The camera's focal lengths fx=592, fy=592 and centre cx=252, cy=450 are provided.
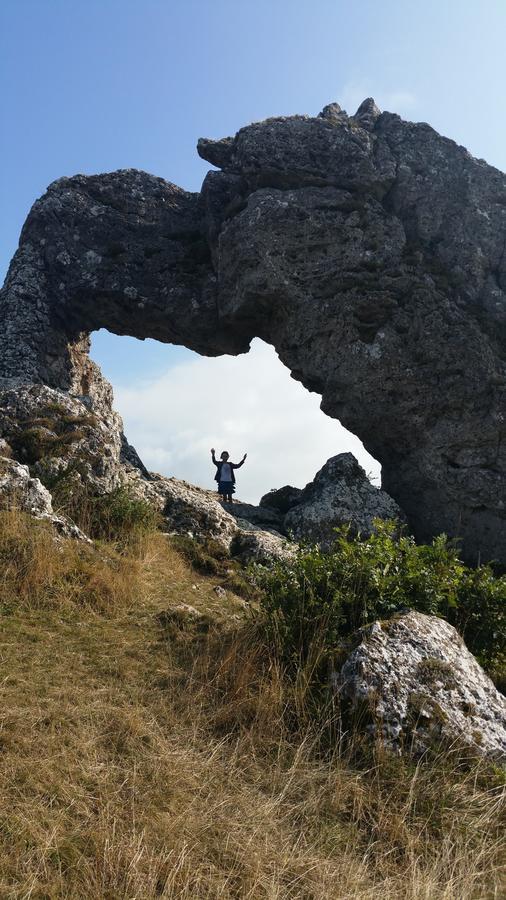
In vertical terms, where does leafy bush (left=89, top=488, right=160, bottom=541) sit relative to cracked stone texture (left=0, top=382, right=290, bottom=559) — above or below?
below

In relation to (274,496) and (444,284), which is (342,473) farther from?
(444,284)

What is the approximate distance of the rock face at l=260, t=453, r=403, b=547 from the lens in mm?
14852

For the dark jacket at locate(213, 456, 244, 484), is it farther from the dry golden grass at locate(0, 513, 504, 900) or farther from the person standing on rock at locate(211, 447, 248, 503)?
the dry golden grass at locate(0, 513, 504, 900)

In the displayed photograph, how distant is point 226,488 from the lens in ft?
59.1

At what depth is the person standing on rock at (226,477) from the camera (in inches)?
707

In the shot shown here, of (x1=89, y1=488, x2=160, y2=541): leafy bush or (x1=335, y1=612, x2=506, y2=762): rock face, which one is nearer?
(x1=335, y1=612, x2=506, y2=762): rock face

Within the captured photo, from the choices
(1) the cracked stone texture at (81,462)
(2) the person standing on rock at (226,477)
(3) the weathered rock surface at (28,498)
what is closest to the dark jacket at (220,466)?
(2) the person standing on rock at (226,477)

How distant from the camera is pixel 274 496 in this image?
17.9 m

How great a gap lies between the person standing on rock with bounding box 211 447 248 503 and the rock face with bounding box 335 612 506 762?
40.0ft

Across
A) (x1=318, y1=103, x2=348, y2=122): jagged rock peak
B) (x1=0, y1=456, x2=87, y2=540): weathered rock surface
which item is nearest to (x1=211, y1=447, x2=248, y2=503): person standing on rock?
(x1=0, y1=456, x2=87, y2=540): weathered rock surface

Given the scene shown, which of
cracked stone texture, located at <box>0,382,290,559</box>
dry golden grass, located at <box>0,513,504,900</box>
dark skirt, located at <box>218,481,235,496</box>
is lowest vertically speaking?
dry golden grass, located at <box>0,513,504,900</box>

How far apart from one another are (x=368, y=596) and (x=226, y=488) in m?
11.7

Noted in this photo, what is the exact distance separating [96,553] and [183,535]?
Result: 2908mm

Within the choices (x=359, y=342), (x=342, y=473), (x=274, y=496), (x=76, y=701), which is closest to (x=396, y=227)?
(x=359, y=342)
